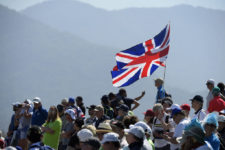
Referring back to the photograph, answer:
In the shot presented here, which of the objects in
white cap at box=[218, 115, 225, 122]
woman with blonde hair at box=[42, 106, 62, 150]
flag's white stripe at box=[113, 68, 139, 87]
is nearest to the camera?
white cap at box=[218, 115, 225, 122]

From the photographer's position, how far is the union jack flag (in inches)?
513

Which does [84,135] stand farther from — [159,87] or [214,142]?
[159,87]

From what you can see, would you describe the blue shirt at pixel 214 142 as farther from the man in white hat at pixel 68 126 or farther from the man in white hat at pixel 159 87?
the man in white hat at pixel 159 87

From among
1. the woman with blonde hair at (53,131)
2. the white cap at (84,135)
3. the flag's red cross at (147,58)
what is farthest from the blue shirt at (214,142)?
the flag's red cross at (147,58)

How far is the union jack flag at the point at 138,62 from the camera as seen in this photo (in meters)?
13.0

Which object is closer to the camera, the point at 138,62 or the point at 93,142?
the point at 93,142

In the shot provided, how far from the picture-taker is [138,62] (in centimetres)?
1326

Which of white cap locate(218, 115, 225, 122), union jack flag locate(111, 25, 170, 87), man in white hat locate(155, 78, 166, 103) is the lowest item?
white cap locate(218, 115, 225, 122)

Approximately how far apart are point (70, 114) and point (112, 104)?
213 cm

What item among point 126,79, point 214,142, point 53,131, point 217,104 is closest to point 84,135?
point 214,142

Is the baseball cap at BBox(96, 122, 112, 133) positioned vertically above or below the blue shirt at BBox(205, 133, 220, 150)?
above

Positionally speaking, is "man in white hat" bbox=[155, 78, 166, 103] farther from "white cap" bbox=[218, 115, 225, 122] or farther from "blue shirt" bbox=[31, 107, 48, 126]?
"white cap" bbox=[218, 115, 225, 122]

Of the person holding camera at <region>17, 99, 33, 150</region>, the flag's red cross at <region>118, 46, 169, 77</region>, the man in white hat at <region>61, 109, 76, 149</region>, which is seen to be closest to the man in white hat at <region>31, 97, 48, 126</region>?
the person holding camera at <region>17, 99, 33, 150</region>

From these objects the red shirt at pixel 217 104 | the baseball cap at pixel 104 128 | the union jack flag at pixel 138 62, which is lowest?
the baseball cap at pixel 104 128
